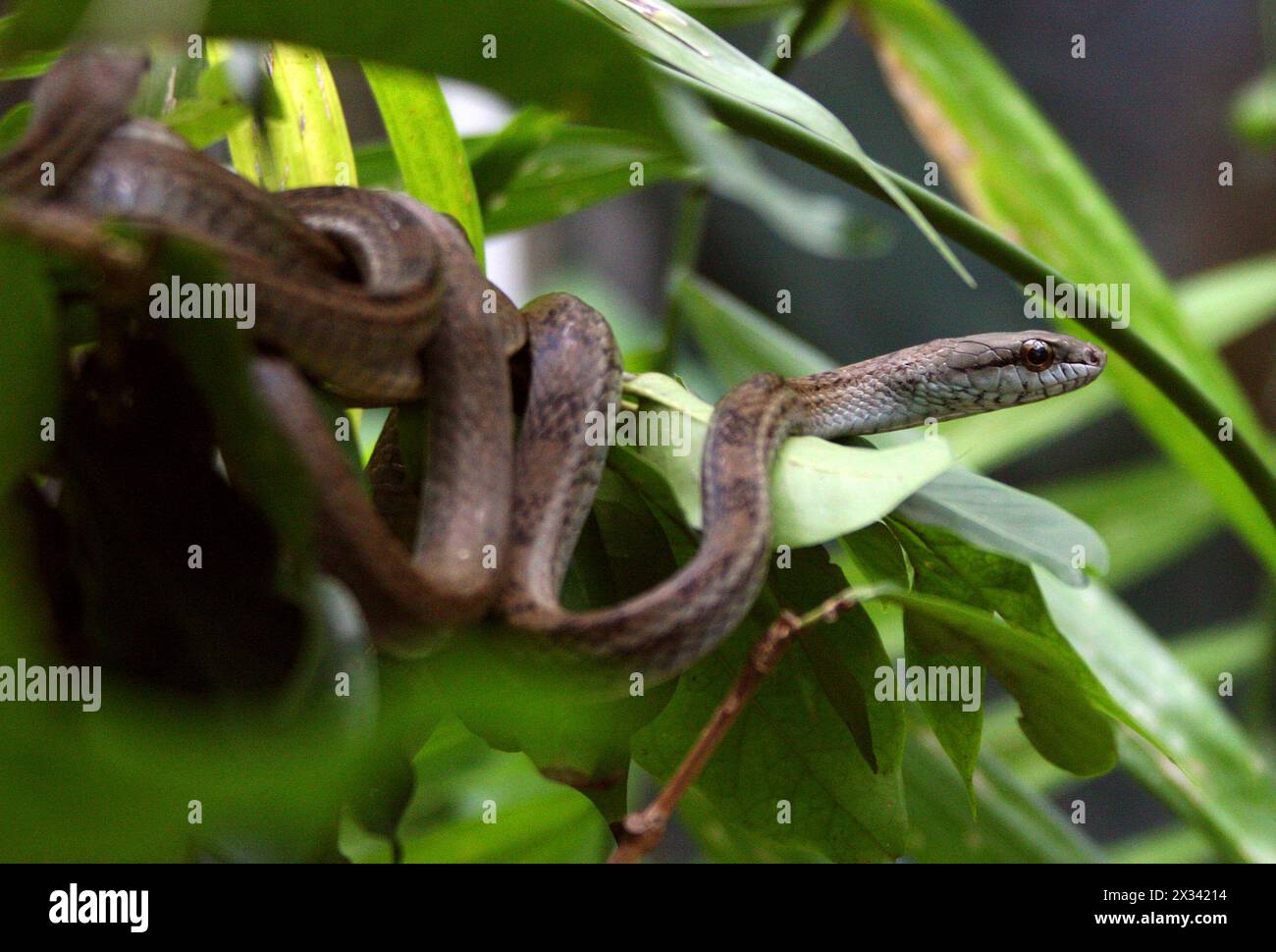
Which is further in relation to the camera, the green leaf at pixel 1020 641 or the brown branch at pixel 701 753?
the green leaf at pixel 1020 641

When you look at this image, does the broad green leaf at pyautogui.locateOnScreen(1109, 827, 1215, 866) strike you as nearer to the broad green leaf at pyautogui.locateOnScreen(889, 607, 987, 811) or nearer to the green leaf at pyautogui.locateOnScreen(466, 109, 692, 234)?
the broad green leaf at pyautogui.locateOnScreen(889, 607, 987, 811)

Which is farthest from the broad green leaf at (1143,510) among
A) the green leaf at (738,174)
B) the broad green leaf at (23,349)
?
the broad green leaf at (23,349)

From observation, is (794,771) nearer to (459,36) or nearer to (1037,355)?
(459,36)

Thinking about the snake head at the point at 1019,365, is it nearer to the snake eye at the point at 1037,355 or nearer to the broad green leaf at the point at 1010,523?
the snake eye at the point at 1037,355

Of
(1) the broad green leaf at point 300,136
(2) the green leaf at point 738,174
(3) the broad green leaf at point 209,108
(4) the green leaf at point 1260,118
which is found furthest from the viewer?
(4) the green leaf at point 1260,118

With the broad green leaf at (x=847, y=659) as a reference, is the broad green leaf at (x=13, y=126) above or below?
above

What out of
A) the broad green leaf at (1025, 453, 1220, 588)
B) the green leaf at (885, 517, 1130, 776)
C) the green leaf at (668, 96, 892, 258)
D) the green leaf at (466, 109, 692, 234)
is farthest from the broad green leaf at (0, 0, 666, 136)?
the broad green leaf at (1025, 453, 1220, 588)

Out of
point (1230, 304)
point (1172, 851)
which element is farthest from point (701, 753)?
point (1172, 851)
